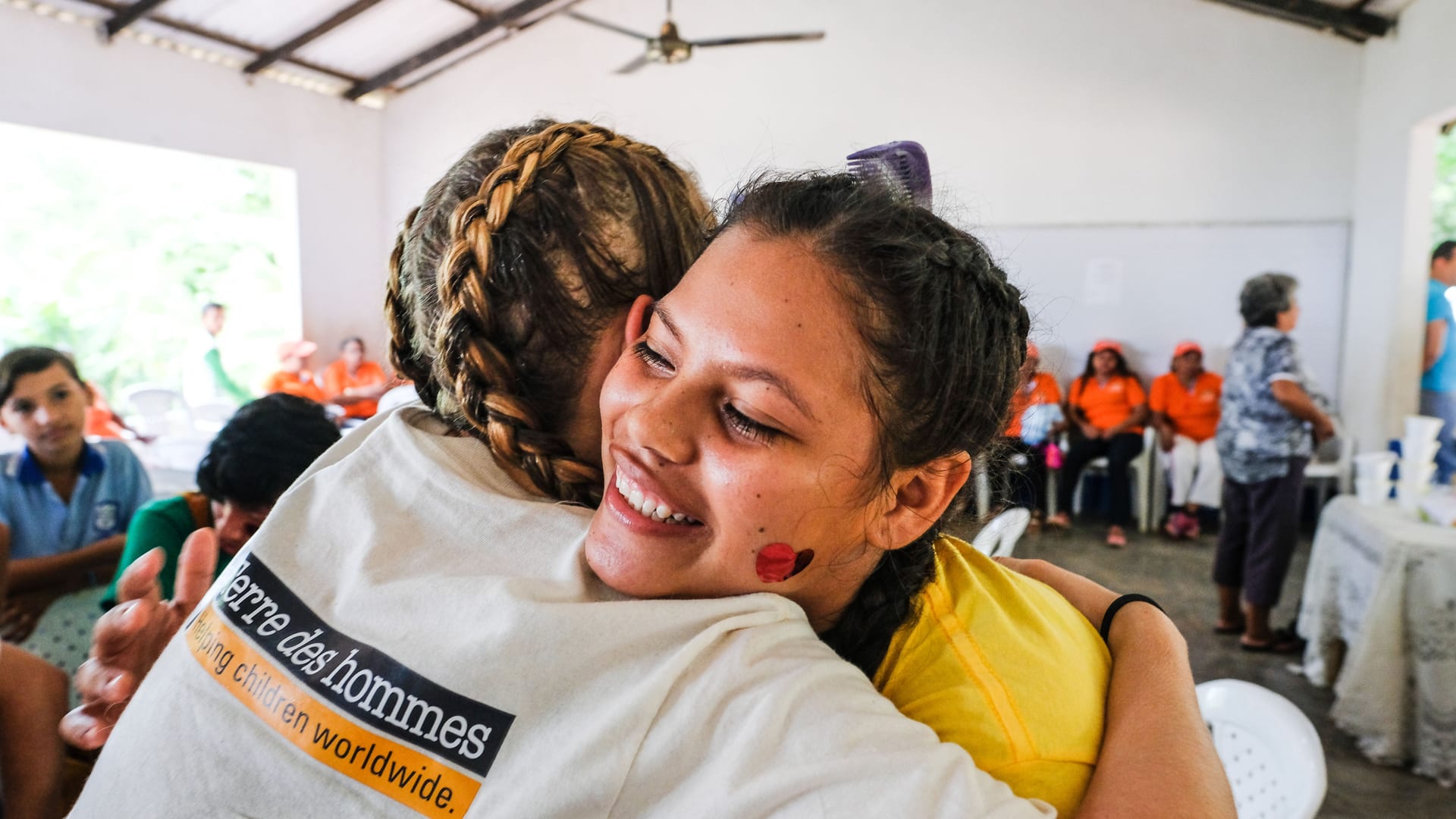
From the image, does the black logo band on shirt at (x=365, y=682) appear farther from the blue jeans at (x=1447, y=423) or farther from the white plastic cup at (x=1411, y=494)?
the blue jeans at (x=1447, y=423)

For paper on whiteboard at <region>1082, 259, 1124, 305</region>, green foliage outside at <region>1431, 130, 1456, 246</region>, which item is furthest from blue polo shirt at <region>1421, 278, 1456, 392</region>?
paper on whiteboard at <region>1082, 259, 1124, 305</region>

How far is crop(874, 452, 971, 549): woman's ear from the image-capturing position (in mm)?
799

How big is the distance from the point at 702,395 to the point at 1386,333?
652 centimetres

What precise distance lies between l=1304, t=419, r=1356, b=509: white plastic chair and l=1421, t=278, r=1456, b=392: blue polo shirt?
3.18 ft

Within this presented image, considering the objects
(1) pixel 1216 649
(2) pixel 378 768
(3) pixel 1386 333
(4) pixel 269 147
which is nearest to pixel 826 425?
(2) pixel 378 768

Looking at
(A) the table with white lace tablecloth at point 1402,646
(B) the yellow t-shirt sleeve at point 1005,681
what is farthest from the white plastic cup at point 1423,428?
(B) the yellow t-shirt sleeve at point 1005,681

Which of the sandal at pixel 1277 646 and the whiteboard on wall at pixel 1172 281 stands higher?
the whiteboard on wall at pixel 1172 281

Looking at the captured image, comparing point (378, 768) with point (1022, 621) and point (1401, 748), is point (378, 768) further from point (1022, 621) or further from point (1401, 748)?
point (1401, 748)

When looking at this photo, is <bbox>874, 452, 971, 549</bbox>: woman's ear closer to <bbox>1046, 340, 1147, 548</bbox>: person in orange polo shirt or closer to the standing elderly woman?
the standing elderly woman

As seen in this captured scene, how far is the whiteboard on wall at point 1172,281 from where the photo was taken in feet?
21.2

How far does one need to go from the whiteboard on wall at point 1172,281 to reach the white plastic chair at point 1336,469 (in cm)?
51

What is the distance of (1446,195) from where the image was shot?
19.1ft

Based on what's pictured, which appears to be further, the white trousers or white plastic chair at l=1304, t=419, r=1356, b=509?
the white trousers

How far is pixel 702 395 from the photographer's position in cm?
73
